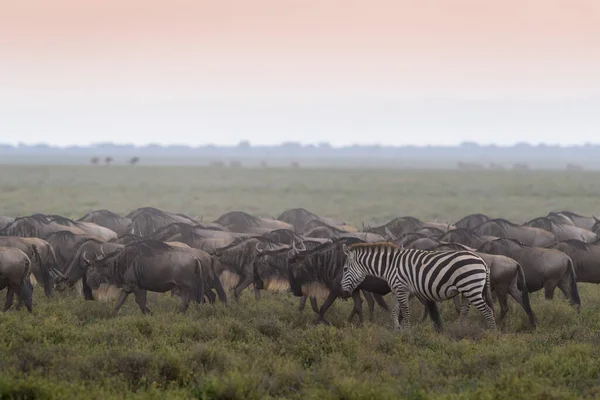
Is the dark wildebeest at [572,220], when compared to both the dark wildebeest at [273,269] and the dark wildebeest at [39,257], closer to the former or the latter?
the dark wildebeest at [273,269]

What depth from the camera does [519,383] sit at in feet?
29.7

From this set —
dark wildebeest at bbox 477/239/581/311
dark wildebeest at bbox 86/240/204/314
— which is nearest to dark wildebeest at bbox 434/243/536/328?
dark wildebeest at bbox 477/239/581/311

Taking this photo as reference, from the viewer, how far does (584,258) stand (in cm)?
1481

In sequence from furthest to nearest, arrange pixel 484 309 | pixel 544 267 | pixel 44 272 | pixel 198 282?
pixel 44 272 → pixel 544 267 → pixel 198 282 → pixel 484 309

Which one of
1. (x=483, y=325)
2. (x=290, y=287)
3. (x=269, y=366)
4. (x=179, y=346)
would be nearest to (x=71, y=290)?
(x=290, y=287)

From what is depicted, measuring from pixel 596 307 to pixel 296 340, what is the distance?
6.12 m

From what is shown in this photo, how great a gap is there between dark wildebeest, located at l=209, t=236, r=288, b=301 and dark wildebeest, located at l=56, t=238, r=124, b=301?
1.99 metres

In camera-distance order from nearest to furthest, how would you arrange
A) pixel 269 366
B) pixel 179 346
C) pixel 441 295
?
1. pixel 269 366
2. pixel 179 346
3. pixel 441 295

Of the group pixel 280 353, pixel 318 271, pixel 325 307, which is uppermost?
pixel 318 271

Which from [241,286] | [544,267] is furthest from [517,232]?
[241,286]

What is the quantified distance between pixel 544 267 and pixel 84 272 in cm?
808

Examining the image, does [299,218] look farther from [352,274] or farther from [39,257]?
[352,274]

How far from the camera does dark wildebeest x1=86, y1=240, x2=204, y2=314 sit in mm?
13297

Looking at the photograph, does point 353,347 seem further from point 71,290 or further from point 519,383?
point 71,290
